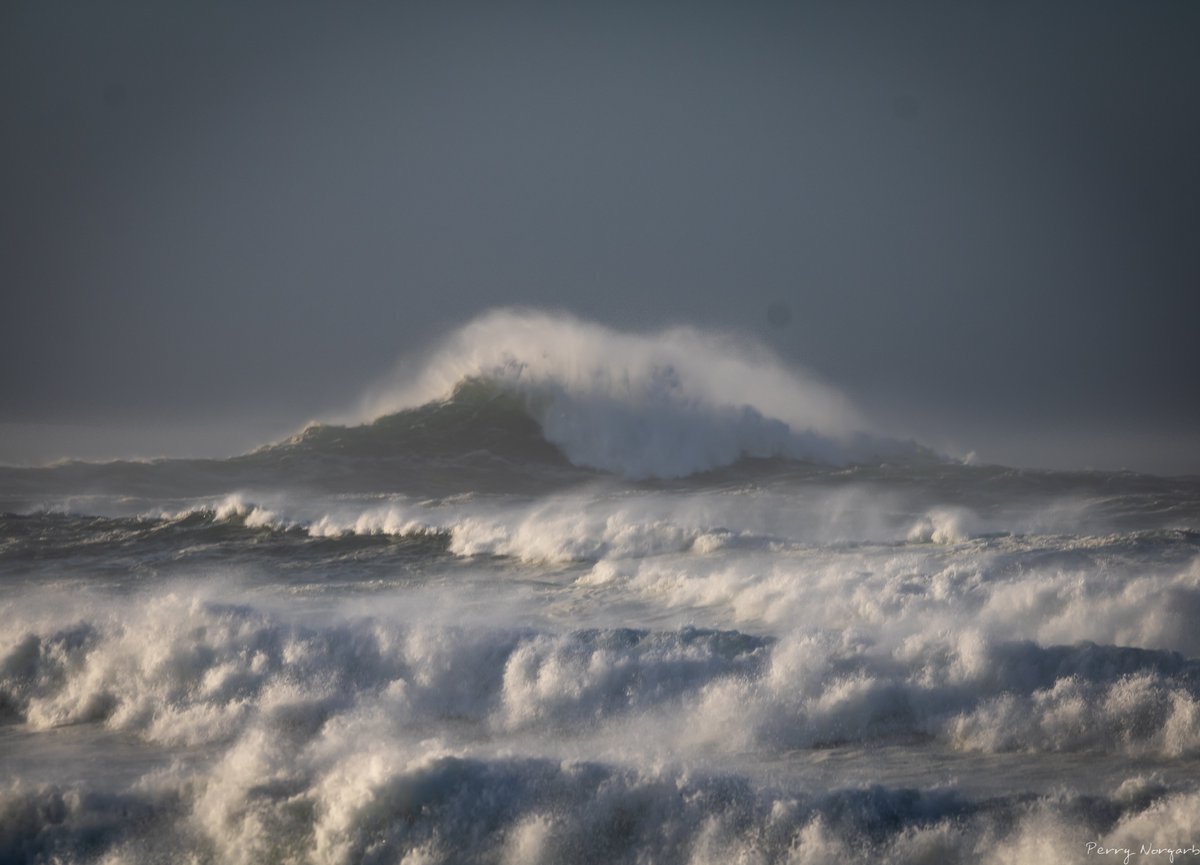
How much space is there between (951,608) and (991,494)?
16167 mm

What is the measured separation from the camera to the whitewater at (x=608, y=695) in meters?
6.34

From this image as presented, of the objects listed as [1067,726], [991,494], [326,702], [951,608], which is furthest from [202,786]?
[991,494]

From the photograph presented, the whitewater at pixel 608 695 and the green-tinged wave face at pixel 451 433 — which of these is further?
the green-tinged wave face at pixel 451 433

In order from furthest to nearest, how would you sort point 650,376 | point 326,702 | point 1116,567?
point 650,376
point 1116,567
point 326,702

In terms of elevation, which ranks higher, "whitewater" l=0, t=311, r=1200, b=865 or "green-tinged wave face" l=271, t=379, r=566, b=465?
"green-tinged wave face" l=271, t=379, r=566, b=465

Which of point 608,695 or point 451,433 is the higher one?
point 451,433

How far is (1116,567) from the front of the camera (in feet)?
39.0

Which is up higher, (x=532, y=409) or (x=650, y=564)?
(x=532, y=409)

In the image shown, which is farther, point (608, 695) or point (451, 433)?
point (451, 433)

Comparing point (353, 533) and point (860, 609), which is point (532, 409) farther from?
point (860, 609)

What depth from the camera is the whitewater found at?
6.34m

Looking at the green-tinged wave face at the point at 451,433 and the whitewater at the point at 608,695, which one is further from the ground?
the green-tinged wave face at the point at 451,433

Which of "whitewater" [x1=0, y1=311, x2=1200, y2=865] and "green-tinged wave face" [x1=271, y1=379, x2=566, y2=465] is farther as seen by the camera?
"green-tinged wave face" [x1=271, y1=379, x2=566, y2=465]

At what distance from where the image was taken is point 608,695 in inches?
352
